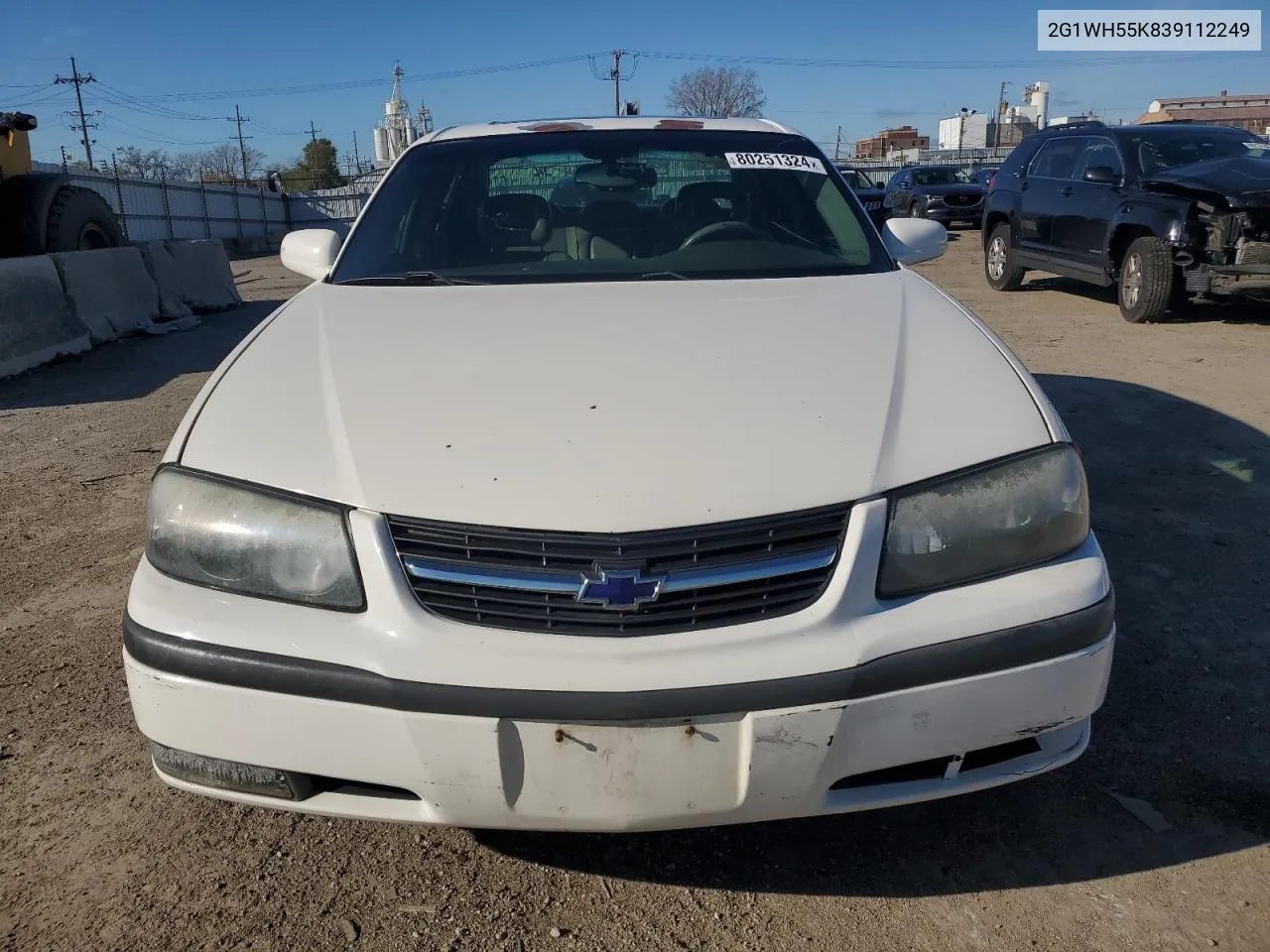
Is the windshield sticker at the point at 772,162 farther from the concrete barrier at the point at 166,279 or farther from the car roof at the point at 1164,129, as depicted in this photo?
the concrete barrier at the point at 166,279

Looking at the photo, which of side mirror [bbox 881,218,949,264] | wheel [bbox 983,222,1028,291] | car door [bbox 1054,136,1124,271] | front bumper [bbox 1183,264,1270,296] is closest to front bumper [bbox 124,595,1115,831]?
side mirror [bbox 881,218,949,264]

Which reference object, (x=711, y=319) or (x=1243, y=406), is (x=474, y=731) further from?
(x=1243, y=406)

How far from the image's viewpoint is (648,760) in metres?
1.64

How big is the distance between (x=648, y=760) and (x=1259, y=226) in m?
8.19

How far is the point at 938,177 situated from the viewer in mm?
22422

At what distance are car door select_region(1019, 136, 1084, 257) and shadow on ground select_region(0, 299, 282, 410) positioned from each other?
792 centimetres

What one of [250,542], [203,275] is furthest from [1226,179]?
[203,275]

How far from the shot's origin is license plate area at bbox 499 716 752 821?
162 centimetres

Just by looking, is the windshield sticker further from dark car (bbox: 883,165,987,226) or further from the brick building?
the brick building

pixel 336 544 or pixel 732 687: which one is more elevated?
pixel 336 544

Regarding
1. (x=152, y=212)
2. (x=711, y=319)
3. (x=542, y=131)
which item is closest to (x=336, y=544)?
(x=711, y=319)

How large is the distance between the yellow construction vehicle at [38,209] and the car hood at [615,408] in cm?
808

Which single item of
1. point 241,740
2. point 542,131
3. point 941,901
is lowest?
point 941,901

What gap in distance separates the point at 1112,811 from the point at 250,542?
1953 millimetres
